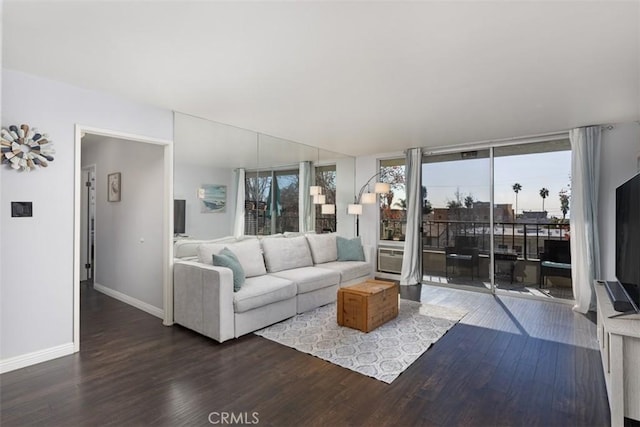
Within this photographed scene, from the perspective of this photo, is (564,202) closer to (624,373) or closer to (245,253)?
(624,373)

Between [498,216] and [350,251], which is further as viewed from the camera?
[350,251]

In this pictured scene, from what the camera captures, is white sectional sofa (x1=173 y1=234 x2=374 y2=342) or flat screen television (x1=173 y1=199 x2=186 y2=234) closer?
white sectional sofa (x1=173 y1=234 x2=374 y2=342)

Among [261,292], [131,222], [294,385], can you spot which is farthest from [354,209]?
[294,385]

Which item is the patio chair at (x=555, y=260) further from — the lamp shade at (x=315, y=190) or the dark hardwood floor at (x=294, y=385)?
the lamp shade at (x=315, y=190)

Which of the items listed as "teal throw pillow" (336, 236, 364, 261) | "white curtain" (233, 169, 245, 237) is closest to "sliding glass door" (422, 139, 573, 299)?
"teal throw pillow" (336, 236, 364, 261)

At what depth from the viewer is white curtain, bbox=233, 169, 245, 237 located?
14.4ft

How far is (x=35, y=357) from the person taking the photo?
2.74m

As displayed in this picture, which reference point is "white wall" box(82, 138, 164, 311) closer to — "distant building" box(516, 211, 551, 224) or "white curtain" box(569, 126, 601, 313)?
"distant building" box(516, 211, 551, 224)

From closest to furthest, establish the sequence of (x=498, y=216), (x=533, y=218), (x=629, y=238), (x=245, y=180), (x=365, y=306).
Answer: (x=629, y=238), (x=365, y=306), (x=245, y=180), (x=533, y=218), (x=498, y=216)

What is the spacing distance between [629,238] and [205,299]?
12.7 feet

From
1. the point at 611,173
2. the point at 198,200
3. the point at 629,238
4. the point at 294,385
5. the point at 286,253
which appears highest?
the point at 611,173

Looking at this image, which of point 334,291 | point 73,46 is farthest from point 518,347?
point 73,46

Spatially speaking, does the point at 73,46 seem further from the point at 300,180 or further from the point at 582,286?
the point at 582,286

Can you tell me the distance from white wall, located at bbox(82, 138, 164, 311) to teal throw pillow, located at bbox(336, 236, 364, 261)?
282 cm
